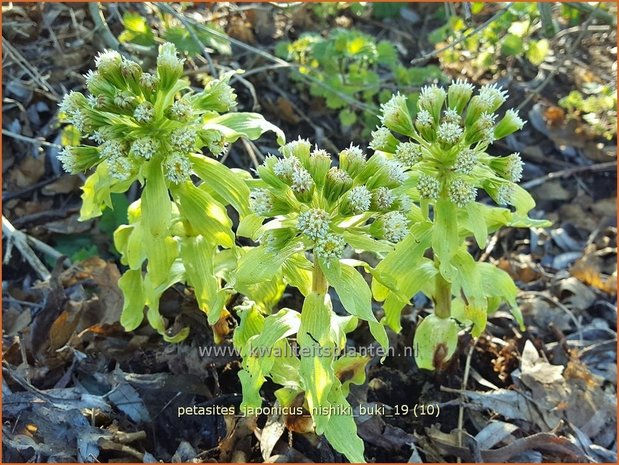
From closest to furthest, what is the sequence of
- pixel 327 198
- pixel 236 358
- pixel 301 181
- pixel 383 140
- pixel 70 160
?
pixel 301 181 → pixel 327 198 → pixel 70 160 → pixel 383 140 → pixel 236 358

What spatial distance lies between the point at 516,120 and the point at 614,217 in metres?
2.49

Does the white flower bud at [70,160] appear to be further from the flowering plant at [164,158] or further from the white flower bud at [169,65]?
the white flower bud at [169,65]

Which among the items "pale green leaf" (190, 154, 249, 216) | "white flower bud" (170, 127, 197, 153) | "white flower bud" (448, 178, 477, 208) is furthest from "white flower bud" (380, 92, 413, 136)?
"white flower bud" (170, 127, 197, 153)

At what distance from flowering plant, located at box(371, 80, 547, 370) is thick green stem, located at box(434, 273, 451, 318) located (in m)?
0.12

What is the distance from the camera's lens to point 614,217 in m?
4.59

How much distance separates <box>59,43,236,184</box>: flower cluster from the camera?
2.37 meters

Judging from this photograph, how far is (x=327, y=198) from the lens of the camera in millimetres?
2316

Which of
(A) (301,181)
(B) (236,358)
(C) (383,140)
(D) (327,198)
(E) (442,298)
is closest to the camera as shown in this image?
(A) (301,181)

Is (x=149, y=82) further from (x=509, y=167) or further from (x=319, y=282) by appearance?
(x=509, y=167)

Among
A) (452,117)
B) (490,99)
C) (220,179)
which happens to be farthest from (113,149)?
(490,99)

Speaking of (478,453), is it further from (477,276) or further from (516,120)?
(516,120)

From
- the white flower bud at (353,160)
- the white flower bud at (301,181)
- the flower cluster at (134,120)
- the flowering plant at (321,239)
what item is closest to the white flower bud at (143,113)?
the flower cluster at (134,120)

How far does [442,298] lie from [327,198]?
2.84 feet

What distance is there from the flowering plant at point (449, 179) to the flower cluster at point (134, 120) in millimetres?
728
